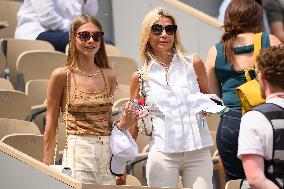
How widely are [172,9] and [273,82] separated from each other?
615cm

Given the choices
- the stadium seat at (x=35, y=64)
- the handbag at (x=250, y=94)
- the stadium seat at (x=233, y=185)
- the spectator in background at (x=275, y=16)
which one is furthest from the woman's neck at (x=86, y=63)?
the spectator in background at (x=275, y=16)

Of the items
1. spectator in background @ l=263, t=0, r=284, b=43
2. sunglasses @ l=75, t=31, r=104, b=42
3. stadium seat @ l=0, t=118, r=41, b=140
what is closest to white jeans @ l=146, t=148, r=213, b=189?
sunglasses @ l=75, t=31, r=104, b=42

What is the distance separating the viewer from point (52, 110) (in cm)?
595

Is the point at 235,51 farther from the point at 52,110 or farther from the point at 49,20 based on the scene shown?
the point at 49,20

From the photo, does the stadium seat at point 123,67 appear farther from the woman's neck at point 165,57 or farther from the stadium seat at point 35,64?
the woman's neck at point 165,57

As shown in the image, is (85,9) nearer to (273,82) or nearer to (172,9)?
(172,9)

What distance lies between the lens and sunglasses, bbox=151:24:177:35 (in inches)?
250

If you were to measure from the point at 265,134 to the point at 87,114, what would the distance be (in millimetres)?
1483

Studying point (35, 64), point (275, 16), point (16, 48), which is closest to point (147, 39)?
point (35, 64)

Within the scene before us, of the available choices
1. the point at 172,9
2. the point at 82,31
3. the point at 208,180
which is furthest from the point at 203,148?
the point at 172,9

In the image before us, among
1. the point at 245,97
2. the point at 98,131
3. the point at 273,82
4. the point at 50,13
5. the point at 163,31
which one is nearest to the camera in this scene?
the point at 273,82

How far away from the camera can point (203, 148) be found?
611cm

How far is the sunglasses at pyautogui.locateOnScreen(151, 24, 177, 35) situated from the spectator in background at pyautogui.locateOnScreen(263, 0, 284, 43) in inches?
163

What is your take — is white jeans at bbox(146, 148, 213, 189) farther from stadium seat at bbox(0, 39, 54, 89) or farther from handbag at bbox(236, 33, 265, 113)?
stadium seat at bbox(0, 39, 54, 89)
